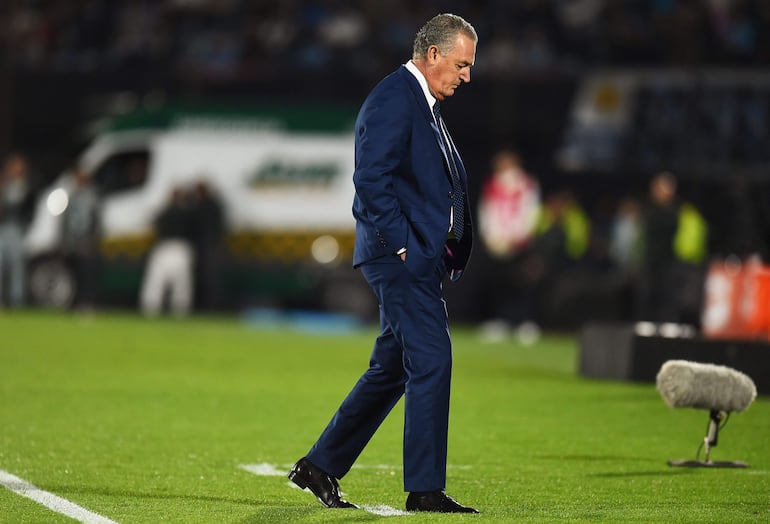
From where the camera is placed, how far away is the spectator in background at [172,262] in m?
23.8

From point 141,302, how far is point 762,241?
33.3 ft

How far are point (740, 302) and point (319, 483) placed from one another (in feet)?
30.8

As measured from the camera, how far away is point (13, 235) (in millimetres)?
24281

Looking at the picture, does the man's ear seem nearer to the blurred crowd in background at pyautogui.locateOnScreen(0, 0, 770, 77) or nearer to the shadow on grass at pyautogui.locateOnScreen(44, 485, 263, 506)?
the shadow on grass at pyautogui.locateOnScreen(44, 485, 263, 506)

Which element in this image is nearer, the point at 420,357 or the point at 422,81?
the point at 420,357

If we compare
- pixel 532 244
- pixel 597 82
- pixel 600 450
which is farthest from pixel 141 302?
pixel 600 450

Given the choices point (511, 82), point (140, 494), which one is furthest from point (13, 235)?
point (140, 494)

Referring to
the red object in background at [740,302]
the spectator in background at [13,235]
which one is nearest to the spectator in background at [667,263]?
the red object in background at [740,302]

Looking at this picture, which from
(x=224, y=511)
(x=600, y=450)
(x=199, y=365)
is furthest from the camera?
(x=199, y=365)

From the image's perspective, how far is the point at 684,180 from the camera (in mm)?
24859

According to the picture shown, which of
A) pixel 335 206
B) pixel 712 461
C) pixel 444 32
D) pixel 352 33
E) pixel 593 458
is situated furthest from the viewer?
pixel 352 33

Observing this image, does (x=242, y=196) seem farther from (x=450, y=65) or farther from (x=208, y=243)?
(x=450, y=65)

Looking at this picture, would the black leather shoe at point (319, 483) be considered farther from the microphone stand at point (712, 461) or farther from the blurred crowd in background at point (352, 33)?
the blurred crowd in background at point (352, 33)

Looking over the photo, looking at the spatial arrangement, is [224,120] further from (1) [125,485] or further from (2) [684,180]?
(1) [125,485]
